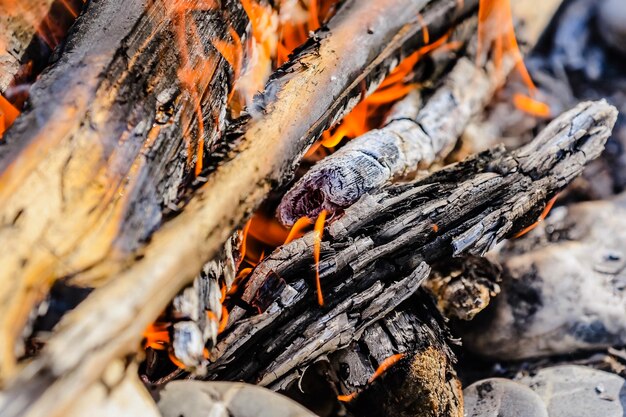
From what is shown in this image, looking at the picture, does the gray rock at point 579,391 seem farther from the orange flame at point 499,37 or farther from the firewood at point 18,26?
the firewood at point 18,26

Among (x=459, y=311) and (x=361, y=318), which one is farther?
(x=459, y=311)

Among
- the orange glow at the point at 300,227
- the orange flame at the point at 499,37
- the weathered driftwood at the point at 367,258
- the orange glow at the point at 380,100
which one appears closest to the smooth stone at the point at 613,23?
the orange flame at the point at 499,37

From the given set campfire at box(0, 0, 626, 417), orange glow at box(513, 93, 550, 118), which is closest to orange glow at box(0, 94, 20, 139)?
campfire at box(0, 0, 626, 417)

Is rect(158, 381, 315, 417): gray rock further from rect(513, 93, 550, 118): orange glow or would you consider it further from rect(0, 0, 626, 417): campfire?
rect(513, 93, 550, 118): orange glow

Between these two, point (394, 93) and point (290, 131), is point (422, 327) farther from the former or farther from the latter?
point (394, 93)

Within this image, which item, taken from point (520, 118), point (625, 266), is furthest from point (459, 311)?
point (520, 118)
